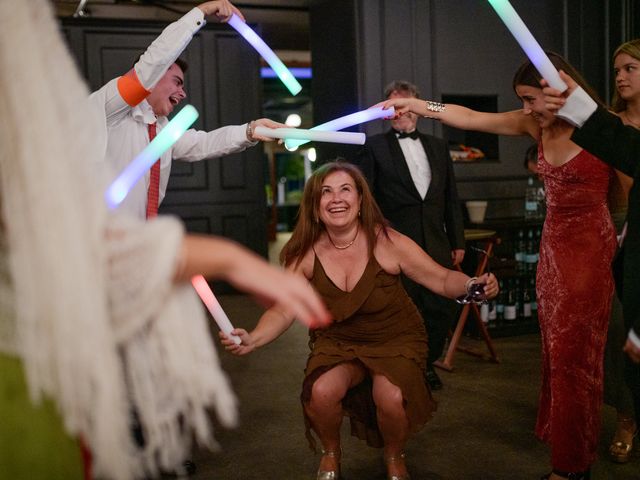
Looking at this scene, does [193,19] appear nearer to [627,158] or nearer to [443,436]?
[627,158]

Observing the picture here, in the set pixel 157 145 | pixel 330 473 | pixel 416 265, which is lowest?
pixel 330 473

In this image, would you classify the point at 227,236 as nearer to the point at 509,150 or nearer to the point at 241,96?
the point at 241,96

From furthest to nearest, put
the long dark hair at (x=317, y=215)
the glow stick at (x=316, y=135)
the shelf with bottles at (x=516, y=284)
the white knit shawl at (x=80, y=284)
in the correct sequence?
the shelf with bottles at (x=516, y=284)
the long dark hair at (x=317, y=215)
the glow stick at (x=316, y=135)
the white knit shawl at (x=80, y=284)

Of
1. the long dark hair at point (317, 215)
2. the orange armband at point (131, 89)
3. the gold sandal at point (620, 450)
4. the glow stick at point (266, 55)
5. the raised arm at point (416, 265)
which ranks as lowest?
the gold sandal at point (620, 450)

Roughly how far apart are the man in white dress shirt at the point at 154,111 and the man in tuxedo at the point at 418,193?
128 cm

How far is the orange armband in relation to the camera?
2.28 metres

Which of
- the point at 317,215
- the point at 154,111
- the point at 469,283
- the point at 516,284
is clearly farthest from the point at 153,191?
the point at 516,284

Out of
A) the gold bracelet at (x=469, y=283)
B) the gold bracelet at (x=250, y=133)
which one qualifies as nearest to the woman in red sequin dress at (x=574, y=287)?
the gold bracelet at (x=469, y=283)

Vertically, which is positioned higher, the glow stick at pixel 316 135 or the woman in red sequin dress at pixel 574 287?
the glow stick at pixel 316 135

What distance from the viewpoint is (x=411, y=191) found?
3875mm

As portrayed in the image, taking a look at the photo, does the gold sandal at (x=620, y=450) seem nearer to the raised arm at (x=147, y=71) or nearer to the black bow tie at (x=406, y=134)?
the black bow tie at (x=406, y=134)

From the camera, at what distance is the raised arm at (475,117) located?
2.55 meters

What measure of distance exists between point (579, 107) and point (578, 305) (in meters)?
0.95

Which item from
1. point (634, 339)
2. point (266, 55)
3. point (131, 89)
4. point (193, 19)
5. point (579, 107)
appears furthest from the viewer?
point (266, 55)
